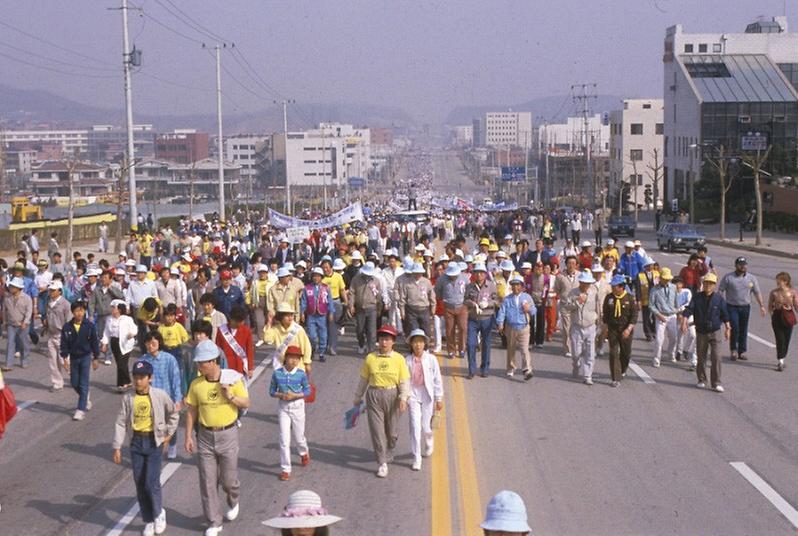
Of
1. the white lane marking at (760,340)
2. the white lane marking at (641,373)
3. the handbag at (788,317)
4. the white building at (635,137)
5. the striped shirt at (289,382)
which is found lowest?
the white lane marking at (760,340)

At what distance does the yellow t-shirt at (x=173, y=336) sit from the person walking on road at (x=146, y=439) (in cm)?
379

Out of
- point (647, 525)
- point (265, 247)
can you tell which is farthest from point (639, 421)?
point (265, 247)

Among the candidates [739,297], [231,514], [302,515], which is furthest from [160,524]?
[739,297]

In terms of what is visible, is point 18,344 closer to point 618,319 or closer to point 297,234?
point 618,319

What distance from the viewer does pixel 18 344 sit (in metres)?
18.0

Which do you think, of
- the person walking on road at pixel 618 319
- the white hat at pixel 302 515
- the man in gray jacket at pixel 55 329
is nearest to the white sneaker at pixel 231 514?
the white hat at pixel 302 515

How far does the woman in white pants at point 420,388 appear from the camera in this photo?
35.8ft

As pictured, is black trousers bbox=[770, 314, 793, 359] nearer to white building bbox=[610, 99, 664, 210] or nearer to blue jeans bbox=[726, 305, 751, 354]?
blue jeans bbox=[726, 305, 751, 354]

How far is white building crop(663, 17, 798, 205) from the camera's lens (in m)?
81.8

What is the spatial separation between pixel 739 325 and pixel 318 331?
659cm

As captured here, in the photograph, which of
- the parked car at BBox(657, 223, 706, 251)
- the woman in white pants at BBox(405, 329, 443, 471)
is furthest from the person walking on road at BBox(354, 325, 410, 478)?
the parked car at BBox(657, 223, 706, 251)

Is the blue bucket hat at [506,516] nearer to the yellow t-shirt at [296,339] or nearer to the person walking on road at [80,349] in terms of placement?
the yellow t-shirt at [296,339]

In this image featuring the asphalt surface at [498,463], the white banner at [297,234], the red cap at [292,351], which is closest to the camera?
the asphalt surface at [498,463]

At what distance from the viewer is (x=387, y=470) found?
10719 millimetres
